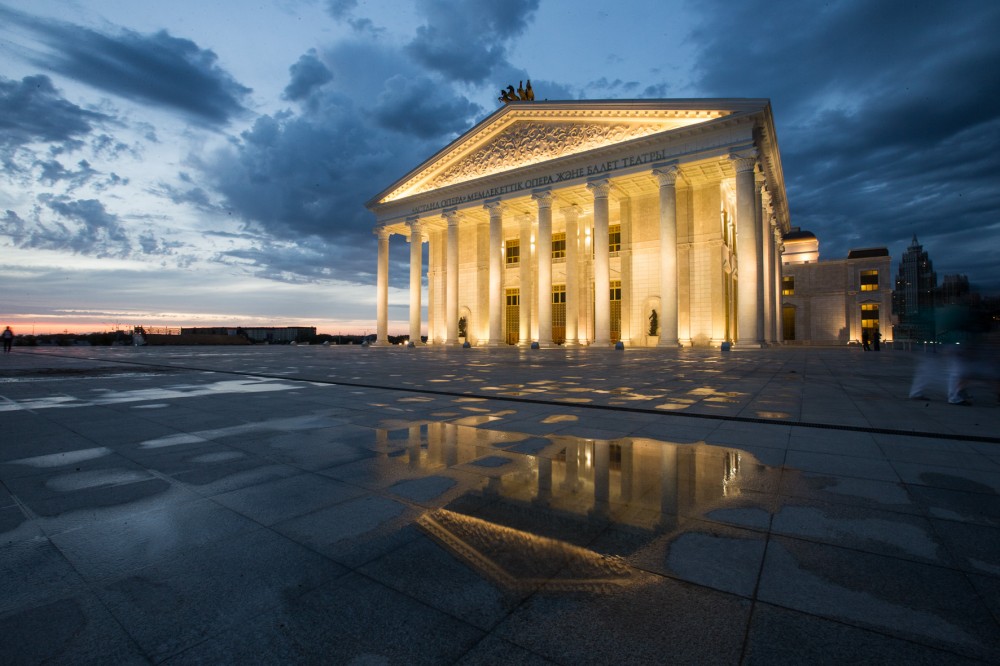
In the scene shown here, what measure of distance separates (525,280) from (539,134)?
12.3 meters

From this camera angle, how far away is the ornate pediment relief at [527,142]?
3281 cm

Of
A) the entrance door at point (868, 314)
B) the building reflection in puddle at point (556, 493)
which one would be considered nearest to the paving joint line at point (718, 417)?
the building reflection in puddle at point (556, 493)

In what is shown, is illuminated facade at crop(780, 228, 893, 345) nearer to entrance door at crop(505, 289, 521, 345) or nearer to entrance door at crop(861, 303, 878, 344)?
entrance door at crop(861, 303, 878, 344)

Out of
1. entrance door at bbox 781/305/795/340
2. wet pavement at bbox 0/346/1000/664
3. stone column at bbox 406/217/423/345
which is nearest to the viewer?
wet pavement at bbox 0/346/1000/664

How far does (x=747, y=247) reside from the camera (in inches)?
1134

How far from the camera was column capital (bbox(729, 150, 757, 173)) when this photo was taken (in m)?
28.7

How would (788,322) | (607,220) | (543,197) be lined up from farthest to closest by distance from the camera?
(788,322)
(543,197)
(607,220)

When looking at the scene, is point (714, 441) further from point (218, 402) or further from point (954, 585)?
point (218, 402)

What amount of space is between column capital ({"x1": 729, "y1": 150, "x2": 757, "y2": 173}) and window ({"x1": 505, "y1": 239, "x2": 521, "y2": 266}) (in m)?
21.8

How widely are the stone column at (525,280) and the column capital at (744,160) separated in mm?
18093

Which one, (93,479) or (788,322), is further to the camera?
(788,322)

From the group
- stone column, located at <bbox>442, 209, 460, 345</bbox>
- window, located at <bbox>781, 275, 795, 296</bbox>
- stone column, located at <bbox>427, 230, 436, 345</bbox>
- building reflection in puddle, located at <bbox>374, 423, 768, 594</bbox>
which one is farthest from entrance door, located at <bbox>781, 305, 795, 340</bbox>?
building reflection in puddle, located at <bbox>374, 423, 768, 594</bbox>

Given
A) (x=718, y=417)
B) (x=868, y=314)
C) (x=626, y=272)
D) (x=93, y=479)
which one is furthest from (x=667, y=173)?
(x=868, y=314)

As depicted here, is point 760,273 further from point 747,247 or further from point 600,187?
point 600,187
